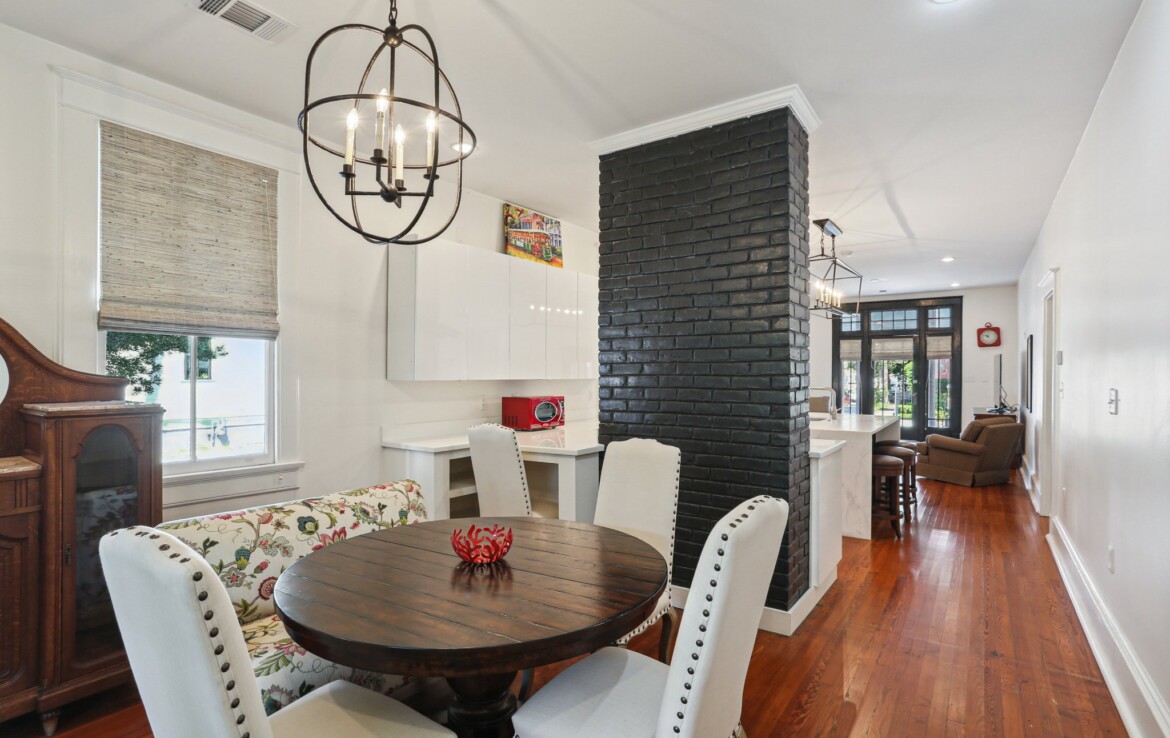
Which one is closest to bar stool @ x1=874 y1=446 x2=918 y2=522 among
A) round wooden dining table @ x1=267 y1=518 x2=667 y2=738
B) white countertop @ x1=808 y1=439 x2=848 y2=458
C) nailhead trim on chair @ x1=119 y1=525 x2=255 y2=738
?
white countertop @ x1=808 y1=439 x2=848 y2=458

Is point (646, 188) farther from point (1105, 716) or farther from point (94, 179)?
point (1105, 716)

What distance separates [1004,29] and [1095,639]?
108 inches

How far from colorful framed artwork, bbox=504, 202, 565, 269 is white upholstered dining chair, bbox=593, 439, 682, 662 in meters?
2.49

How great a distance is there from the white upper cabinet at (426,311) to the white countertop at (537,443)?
0.43 meters

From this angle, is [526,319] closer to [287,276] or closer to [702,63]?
[287,276]

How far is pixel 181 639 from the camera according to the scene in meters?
1.06

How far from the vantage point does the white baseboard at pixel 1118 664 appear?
202cm

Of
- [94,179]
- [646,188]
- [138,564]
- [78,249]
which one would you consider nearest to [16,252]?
[78,249]

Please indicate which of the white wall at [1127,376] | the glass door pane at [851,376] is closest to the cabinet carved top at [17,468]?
the white wall at [1127,376]

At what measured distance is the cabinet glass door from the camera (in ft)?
7.45

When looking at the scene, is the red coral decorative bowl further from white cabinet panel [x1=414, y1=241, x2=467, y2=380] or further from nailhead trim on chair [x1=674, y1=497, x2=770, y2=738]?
white cabinet panel [x1=414, y1=241, x2=467, y2=380]

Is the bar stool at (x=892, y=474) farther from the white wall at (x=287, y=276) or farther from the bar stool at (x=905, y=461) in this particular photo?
the white wall at (x=287, y=276)

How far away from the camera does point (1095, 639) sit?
2.81 metres

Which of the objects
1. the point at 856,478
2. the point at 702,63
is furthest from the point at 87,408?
the point at 856,478
